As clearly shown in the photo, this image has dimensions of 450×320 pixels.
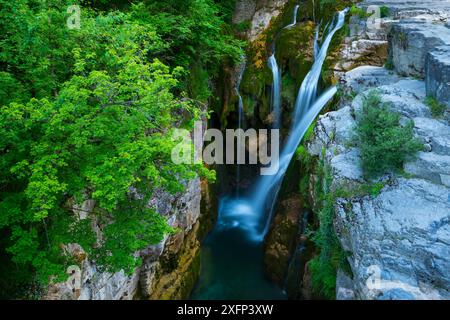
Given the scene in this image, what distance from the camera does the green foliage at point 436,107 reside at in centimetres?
709

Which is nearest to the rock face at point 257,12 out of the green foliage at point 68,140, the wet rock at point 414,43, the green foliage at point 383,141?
the wet rock at point 414,43

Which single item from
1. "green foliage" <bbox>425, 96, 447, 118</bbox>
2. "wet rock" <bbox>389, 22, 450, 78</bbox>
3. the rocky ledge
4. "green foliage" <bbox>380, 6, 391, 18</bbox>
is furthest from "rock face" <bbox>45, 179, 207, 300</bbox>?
"green foliage" <bbox>380, 6, 391, 18</bbox>

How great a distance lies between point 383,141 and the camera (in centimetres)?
656

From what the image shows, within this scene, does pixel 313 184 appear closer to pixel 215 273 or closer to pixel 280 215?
pixel 280 215

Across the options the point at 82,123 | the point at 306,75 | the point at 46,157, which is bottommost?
the point at 46,157

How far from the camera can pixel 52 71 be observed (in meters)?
6.10

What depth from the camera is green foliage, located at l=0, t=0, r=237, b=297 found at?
505cm

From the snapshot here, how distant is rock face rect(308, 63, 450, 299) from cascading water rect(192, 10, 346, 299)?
4238mm

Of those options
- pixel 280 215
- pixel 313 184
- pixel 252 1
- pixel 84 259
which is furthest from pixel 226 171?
pixel 84 259

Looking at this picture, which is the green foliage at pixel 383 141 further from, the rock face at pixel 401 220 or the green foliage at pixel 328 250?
the green foliage at pixel 328 250

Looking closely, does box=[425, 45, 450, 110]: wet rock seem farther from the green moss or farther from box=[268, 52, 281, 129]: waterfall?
box=[268, 52, 281, 129]: waterfall

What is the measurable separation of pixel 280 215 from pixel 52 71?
7.92m

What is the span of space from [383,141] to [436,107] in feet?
5.32

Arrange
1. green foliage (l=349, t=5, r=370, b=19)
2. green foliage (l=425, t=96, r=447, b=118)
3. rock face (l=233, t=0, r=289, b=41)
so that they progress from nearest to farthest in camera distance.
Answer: green foliage (l=425, t=96, r=447, b=118)
green foliage (l=349, t=5, r=370, b=19)
rock face (l=233, t=0, r=289, b=41)
